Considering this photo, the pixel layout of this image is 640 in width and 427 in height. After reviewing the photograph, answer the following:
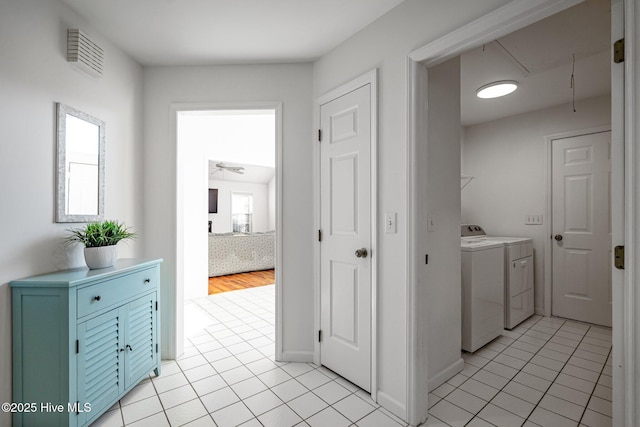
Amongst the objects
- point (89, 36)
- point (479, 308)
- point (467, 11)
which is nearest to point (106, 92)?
point (89, 36)

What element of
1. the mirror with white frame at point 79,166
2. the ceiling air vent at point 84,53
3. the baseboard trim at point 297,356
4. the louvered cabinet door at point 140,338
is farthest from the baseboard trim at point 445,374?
the ceiling air vent at point 84,53

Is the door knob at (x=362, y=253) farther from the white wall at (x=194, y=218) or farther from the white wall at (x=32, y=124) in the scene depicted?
the white wall at (x=194, y=218)

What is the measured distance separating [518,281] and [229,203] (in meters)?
7.35

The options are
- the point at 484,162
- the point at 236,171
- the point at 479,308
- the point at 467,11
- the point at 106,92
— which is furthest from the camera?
the point at 236,171

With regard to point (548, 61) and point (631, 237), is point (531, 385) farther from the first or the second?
point (548, 61)

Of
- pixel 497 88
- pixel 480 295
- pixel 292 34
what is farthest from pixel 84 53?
pixel 480 295

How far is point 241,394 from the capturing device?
Answer: 1.96m

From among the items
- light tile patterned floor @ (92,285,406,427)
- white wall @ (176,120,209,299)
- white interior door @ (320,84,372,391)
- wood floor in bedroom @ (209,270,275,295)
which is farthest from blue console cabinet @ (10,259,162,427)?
wood floor in bedroom @ (209,270,275,295)

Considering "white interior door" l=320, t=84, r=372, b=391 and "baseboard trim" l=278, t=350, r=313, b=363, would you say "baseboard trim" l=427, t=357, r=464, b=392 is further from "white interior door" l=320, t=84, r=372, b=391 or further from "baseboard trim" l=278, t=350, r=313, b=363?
"baseboard trim" l=278, t=350, r=313, b=363

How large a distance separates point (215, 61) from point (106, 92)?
85cm

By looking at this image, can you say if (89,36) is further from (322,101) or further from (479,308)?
(479,308)

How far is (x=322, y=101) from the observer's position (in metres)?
2.31

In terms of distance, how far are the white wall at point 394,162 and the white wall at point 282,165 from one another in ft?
2.33

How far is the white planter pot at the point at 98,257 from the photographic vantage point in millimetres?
1764
